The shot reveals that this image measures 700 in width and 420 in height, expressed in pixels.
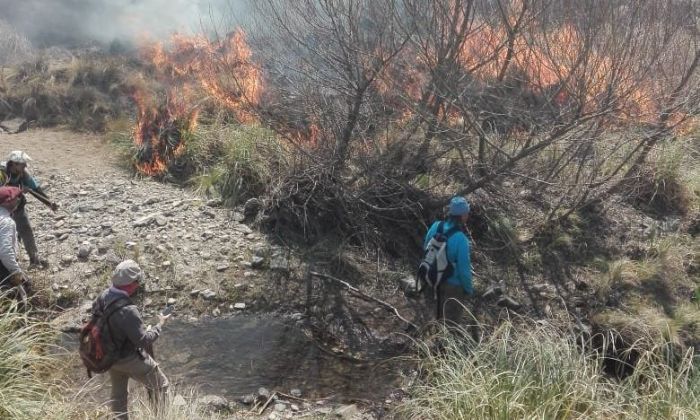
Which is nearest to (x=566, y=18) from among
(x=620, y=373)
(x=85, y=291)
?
(x=620, y=373)

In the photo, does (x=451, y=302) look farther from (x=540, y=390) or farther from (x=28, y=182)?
(x=28, y=182)

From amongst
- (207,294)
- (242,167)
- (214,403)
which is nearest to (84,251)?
(207,294)

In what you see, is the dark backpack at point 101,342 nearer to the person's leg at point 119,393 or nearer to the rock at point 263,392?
the person's leg at point 119,393

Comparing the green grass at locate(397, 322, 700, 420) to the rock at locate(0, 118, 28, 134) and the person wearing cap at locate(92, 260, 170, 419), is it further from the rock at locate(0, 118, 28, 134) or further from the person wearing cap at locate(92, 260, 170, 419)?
the rock at locate(0, 118, 28, 134)

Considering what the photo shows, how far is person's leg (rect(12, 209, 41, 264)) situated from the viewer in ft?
18.8

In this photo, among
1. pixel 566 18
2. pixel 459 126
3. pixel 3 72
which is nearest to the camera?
pixel 566 18

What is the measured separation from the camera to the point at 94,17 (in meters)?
14.0

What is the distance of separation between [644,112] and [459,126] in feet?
6.37

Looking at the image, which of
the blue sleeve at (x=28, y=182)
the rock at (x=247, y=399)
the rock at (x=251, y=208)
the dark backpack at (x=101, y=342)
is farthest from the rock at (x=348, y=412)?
the blue sleeve at (x=28, y=182)

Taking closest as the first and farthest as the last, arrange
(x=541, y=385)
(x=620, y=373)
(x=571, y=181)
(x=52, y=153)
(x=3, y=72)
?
(x=541, y=385) < (x=620, y=373) < (x=571, y=181) < (x=52, y=153) < (x=3, y=72)

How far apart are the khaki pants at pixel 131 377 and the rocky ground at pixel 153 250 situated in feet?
2.55

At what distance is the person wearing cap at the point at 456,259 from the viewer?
16.1ft

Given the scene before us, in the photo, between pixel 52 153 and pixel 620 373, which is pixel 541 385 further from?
pixel 52 153

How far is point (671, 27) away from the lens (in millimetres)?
5711
